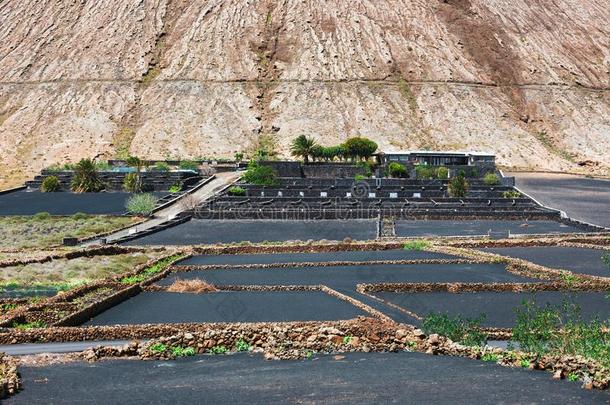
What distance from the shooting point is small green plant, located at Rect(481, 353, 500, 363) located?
1609 cm

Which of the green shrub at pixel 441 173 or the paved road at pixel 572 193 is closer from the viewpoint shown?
the paved road at pixel 572 193

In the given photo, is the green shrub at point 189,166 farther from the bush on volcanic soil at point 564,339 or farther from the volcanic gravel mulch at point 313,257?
the bush on volcanic soil at point 564,339

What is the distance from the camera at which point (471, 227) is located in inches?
1847

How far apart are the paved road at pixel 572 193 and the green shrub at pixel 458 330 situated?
30.5 metres

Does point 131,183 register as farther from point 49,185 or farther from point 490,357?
point 490,357

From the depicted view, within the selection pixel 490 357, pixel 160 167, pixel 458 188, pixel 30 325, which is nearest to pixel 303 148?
pixel 160 167

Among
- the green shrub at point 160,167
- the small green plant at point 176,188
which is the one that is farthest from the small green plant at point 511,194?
the green shrub at point 160,167

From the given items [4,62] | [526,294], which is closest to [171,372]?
[526,294]

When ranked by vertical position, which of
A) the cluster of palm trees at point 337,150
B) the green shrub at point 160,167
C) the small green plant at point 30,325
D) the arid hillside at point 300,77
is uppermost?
the arid hillside at point 300,77

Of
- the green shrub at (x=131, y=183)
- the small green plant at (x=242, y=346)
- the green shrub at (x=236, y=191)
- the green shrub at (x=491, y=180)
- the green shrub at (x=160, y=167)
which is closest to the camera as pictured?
the small green plant at (x=242, y=346)

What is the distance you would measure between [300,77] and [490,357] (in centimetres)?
7658

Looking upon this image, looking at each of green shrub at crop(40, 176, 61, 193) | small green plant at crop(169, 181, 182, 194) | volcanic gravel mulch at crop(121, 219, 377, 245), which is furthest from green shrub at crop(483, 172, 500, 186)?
green shrub at crop(40, 176, 61, 193)

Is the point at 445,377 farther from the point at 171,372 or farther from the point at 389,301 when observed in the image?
the point at 389,301

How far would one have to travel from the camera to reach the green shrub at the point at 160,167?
219 ft
